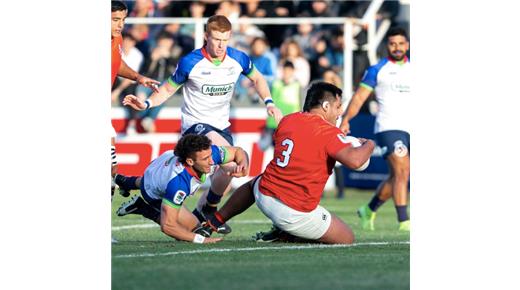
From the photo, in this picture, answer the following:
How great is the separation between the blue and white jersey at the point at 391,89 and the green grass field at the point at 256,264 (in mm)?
2535

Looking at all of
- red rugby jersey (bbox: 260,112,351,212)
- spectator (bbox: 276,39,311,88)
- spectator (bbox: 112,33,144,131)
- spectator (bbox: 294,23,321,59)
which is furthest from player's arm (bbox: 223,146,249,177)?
spectator (bbox: 294,23,321,59)

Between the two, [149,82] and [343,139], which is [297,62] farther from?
[343,139]

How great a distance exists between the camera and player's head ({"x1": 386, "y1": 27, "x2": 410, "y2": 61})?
14.8 m

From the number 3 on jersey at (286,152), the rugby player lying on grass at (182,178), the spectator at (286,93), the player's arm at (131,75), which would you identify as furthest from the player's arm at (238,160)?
the spectator at (286,93)

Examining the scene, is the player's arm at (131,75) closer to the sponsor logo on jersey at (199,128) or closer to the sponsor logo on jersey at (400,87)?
the sponsor logo on jersey at (199,128)

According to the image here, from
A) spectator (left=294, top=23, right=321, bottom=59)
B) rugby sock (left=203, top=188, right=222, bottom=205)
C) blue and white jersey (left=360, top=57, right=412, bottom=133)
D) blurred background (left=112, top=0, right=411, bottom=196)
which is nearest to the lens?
rugby sock (left=203, top=188, right=222, bottom=205)

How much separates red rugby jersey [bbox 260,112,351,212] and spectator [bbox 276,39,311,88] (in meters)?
10.7

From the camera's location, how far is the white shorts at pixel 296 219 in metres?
11.0

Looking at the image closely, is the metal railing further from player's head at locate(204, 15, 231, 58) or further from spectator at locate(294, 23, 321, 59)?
player's head at locate(204, 15, 231, 58)

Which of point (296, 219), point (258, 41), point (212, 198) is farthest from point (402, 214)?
point (258, 41)

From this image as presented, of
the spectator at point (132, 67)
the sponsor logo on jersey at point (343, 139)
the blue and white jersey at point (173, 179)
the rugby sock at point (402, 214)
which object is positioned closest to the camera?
the sponsor logo on jersey at point (343, 139)
